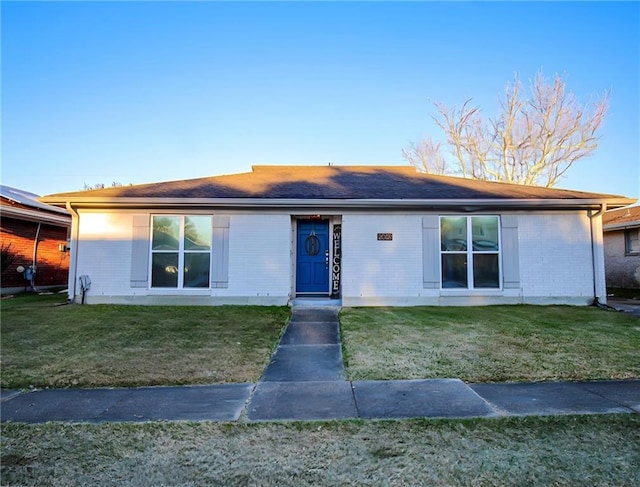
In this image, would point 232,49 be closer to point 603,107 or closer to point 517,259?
point 517,259

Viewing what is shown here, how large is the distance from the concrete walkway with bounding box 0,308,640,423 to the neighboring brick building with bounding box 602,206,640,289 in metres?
12.6

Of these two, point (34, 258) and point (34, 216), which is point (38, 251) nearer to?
point (34, 258)

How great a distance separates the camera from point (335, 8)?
9.59 m

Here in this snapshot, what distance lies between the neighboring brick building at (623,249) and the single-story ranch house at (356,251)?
6432 millimetres

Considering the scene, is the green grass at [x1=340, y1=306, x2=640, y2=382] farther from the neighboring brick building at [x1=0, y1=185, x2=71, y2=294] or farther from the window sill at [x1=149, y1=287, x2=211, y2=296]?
the neighboring brick building at [x1=0, y1=185, x2=71, y2=294]

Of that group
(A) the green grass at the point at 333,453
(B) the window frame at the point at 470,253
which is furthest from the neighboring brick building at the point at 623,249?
(A) the green grass at the point at 333,453

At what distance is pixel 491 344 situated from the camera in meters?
5.22

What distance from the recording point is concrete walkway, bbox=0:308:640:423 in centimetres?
299

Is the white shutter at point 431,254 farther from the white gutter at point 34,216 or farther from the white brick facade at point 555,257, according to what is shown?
the white gutter at point 34,216

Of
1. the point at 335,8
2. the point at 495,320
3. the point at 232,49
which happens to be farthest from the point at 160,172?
the point at 495,320

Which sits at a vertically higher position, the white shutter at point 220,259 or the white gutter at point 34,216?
the white gutter at point 34,216

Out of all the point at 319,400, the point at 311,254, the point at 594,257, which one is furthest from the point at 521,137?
the point at 319,400

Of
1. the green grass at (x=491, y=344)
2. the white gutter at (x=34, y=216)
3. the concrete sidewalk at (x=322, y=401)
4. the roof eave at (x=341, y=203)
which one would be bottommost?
the concrete sidewalk at (x=322, y=401)

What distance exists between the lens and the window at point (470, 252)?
8.66 m
